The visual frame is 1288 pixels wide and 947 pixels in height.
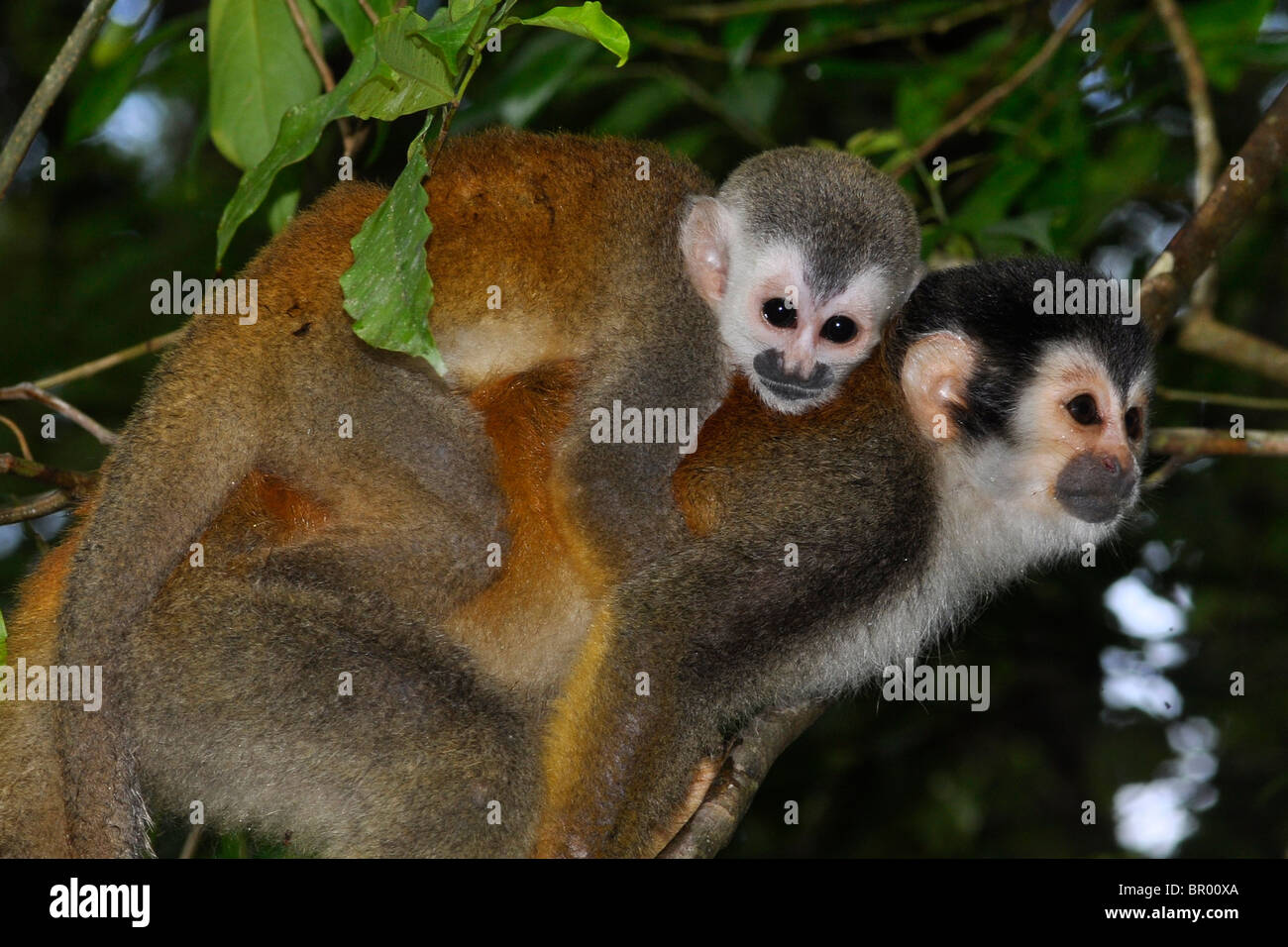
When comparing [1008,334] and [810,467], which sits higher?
[1008,334]

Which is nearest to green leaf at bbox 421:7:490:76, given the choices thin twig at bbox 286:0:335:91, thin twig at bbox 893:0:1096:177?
thin twig at bbox 286:0:335:91

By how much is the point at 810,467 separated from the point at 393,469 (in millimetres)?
1446

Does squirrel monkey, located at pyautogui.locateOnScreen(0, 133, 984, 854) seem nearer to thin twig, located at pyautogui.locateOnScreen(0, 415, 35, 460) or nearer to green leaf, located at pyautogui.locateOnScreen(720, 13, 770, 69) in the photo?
thin twig, located at pyautogui.locateOnScreen(0, 415, 35, 460)

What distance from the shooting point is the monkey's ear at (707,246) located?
4609 mm

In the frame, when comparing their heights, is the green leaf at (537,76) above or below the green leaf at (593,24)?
above

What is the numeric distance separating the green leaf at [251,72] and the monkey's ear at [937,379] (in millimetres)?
2502

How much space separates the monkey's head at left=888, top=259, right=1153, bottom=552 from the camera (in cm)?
436

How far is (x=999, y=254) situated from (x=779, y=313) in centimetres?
188

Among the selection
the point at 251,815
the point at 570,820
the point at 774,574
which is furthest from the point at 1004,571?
the point at 251,815

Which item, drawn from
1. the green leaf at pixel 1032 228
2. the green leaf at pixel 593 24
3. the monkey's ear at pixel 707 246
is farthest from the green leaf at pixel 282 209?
the green leaf at pixel 1032 228

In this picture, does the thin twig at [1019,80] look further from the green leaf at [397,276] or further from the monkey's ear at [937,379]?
the green leaf at [397,276]

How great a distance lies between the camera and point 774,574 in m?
4.19

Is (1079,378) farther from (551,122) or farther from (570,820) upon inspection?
(551,122)

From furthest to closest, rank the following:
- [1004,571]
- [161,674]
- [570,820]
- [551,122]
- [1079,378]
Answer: [551,122] → [1004,571] → [1079,378] → [570,820] → [161,674]
